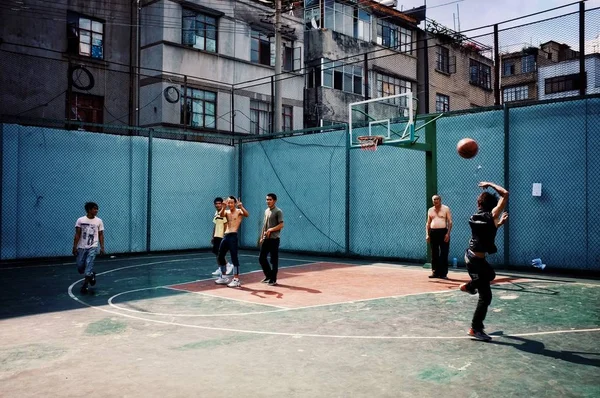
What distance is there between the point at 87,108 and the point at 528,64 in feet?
63.3

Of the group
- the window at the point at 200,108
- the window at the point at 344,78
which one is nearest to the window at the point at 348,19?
the window at the point at 344,78

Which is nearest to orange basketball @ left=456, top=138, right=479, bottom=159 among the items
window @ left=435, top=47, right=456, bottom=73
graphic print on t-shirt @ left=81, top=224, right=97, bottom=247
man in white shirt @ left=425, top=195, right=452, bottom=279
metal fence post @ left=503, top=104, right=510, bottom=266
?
man in white shirt @ left=425, top=195, right=452, bottom=279

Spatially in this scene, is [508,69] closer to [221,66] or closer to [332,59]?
[221,66]

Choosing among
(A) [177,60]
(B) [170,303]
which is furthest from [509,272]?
(A) [177,60]

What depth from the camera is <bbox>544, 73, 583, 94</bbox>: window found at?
13734mm

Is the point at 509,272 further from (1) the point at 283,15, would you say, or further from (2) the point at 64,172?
(1) the point at 283,15

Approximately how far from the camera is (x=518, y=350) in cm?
630

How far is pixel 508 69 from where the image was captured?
17094 millimetres

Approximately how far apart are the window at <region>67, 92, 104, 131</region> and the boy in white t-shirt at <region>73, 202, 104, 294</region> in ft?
48.5

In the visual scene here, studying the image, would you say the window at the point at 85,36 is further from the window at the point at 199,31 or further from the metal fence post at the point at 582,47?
the metal fence post at the point at 582,47

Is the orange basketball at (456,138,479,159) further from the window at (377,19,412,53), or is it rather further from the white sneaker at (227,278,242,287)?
the window at (377,19,412,53)

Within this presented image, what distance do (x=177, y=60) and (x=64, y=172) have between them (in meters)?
10.8

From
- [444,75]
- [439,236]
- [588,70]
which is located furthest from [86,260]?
[444,75]

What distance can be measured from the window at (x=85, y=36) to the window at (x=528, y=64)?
1909 cm
